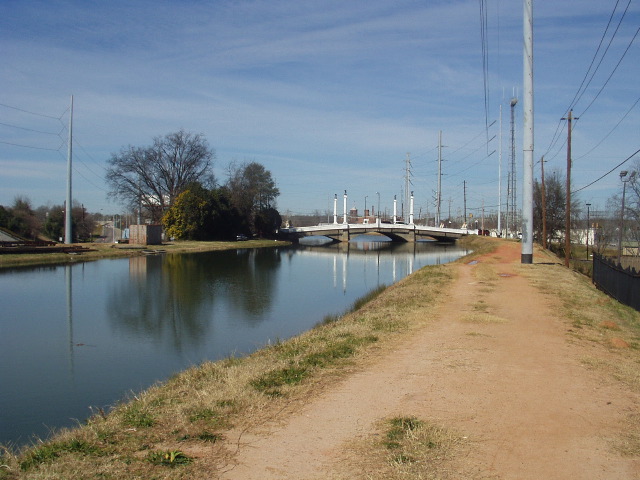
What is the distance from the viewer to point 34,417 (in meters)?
8.97

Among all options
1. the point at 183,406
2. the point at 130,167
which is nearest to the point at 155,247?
the point at 130,167

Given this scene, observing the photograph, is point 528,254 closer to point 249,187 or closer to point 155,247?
point 155,247

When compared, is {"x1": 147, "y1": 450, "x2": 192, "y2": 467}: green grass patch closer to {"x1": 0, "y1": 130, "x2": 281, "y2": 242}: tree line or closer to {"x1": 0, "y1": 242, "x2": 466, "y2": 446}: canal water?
{"x1": 0, "y1": 242, "x2": 466, "y2": 446}: canal water

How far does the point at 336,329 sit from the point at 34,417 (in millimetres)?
5397

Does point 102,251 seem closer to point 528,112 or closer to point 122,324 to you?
point 122,324

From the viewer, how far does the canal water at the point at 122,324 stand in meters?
10.2

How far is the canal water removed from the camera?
10156mm

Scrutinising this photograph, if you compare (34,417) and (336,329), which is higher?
(336,329)

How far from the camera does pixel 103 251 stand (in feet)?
146

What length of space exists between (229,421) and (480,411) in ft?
8.77

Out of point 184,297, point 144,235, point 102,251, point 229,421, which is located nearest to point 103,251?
point 102,251

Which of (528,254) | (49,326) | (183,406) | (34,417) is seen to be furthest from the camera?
(528,254)

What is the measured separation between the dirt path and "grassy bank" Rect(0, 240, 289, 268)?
31.6m

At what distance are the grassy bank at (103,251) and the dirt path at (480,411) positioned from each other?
31.6 m
